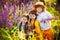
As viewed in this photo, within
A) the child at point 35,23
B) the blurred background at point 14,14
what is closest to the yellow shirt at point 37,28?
the child at point 35,23

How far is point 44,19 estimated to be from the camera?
1.72m

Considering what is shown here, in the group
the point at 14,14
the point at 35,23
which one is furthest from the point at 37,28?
the point at 14,14

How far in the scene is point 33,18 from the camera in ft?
5.64

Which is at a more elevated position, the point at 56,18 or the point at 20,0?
the point at 20,0

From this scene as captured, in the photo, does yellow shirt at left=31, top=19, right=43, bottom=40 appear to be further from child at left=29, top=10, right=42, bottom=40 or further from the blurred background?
the blurred background

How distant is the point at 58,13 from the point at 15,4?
1.18 ft

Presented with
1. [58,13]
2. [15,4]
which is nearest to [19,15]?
[15,4]

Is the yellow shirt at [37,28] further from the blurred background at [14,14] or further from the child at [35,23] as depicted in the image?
the blurred background at [14,14]

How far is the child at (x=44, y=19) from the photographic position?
1.71m

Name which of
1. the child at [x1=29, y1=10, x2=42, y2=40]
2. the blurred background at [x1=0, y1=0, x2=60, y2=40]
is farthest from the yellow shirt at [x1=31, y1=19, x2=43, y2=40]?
the blurred background at [x1=0, y1=0, x2=60, y2=40]

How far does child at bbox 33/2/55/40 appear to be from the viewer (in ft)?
5.60

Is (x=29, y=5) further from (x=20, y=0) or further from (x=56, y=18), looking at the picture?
(x=56, y=18)

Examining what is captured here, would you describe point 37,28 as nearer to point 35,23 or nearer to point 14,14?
point 35,23

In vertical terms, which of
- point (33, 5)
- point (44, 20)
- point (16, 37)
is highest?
point (33, 5)
